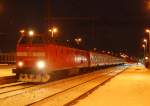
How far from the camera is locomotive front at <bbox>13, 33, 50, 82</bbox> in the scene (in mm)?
25266

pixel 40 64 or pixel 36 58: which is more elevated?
pixel 36 58

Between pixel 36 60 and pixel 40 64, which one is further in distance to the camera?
pixel 36 60

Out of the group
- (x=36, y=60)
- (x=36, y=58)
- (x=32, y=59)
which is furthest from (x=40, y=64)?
(x=32, y=59)

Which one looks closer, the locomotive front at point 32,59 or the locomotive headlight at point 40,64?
the locomotive front at point 32,59

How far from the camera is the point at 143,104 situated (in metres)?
15.1

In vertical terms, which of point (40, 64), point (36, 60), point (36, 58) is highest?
point (36, 58)

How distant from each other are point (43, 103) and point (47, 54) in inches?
410

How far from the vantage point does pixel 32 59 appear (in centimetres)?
2589

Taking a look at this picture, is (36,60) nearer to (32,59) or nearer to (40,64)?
(32,59)

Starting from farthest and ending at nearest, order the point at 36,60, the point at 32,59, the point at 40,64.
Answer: the point at 32,59 → the point at 36,60 → the point at 40,64

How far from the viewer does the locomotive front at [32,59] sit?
995 inches

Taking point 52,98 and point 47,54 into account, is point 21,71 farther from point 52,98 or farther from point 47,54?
point 52,98

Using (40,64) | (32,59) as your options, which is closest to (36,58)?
(32,59)

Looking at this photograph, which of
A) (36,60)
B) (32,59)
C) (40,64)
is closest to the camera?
(40,64)
